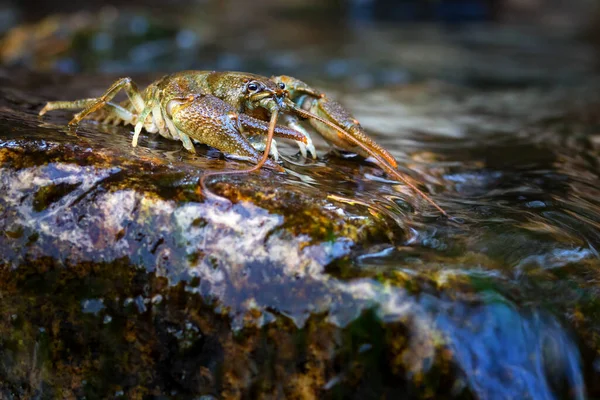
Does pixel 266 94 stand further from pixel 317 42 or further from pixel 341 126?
pixel 317 42

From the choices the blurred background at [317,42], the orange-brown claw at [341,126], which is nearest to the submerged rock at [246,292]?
the orange-brown claw at [341,126]

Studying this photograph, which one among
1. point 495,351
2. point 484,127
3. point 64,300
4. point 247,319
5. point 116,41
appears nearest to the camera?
point 495,351

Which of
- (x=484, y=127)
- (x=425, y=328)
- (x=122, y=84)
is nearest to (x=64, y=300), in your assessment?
(x=122, y=84)

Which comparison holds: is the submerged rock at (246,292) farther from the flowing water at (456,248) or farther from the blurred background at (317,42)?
the blurred background at (317,42)

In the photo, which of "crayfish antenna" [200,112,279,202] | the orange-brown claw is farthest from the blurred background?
"crayfish antenna" [200,112,279,202]

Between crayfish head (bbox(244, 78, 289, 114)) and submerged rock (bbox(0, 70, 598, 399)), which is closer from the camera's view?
submerged rock (bbox(0, 70, 598, 399))

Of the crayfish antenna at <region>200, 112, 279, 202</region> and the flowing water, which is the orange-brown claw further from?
the crayfish antenna at <region>200, 112, 279, 202</region>

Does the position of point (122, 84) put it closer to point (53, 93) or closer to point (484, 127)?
point (53, 93)
